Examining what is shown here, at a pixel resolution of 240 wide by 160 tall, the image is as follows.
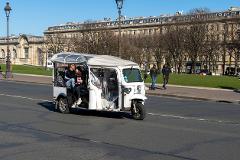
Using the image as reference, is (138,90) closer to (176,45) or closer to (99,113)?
(99,113)

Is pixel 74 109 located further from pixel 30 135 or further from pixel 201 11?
pixel 201 11

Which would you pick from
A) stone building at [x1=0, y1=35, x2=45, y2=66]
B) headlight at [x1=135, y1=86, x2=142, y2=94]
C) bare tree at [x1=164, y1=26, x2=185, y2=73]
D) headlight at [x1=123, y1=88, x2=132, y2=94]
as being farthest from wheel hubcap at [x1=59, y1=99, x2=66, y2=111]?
stone building at [x1=0, y1=35, x2=45, y2=66]

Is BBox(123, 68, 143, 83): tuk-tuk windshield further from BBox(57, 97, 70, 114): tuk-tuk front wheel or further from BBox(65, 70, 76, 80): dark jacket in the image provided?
BBox(57, 97, 70, 114): tuk-tuk front wheel

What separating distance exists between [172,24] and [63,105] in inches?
3547

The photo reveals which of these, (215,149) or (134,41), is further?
(134,41)

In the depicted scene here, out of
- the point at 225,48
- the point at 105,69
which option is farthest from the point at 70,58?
the point at 225,48

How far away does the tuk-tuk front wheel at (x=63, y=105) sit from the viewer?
17750 millimetres

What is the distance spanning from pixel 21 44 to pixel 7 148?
6915 inches

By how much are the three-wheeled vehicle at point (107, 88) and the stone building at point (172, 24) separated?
254 ft

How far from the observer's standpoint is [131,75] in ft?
55.0

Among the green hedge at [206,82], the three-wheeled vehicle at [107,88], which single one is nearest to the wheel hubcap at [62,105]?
the three-wheeled vehicle at [107,88]

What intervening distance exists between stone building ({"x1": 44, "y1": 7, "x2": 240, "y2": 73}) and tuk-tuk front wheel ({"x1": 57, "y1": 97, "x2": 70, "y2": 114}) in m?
77.2

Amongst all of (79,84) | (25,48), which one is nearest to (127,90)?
(79,84)

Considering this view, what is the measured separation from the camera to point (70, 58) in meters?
18.0
